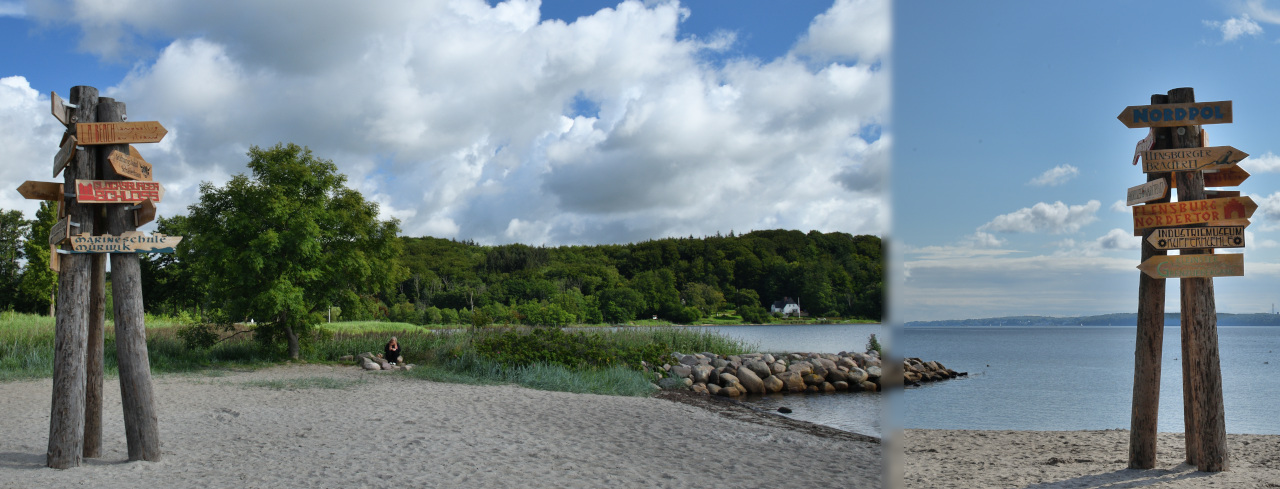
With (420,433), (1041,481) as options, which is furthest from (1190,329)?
(420,433)

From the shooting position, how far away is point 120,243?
5.78m

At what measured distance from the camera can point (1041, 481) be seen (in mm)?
6250

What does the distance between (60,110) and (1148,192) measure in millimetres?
8736

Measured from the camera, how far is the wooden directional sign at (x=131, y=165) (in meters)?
5.84

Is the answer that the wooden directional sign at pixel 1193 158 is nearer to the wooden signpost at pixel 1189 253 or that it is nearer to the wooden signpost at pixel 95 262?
the wooden signpost at pixel 1189 253

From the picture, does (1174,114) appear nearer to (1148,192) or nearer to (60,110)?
(1148,192)

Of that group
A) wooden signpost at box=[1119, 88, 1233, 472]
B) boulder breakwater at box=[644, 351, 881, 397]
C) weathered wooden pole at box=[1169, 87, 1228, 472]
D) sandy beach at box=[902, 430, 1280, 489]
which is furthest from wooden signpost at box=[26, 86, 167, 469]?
boulder breakwater at box=[644, 351, 881, 397]

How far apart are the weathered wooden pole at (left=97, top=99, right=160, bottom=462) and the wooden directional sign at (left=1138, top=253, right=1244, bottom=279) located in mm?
7958

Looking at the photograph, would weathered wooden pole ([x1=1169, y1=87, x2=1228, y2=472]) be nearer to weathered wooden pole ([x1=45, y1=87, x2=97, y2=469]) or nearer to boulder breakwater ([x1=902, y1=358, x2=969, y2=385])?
weathered wooden pole ([x1=45, y1=87, x2=97, y2=469])

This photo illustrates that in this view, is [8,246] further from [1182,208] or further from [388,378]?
[1182,208]

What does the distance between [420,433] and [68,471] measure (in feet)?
8.66

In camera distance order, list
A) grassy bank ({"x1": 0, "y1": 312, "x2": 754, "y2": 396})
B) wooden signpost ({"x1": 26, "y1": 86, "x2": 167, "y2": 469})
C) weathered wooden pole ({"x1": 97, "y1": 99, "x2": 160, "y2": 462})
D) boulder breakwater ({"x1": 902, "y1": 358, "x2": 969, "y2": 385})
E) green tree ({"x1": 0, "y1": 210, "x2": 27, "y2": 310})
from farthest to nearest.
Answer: green tree ({"x1": 0, "y1": 210, "x2": 27, "y2": 310})
boulder breakwater ({"x1": 902, "y1": 358, "x2": 969, "y2": 385})
grassy bank ({"x1": 0, "y1": 312, "x2": 754, "y2": 396})
weathered wooden pole ({"x1": 97, "y1": 99, "x2": 160, "y2": 462})
wooden signpost ({"x1": 26, "y1": 86, "x2": 167, "y2": 469})

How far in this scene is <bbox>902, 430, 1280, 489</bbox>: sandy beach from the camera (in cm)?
611

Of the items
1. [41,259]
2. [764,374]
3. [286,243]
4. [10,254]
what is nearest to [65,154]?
[286,243]
